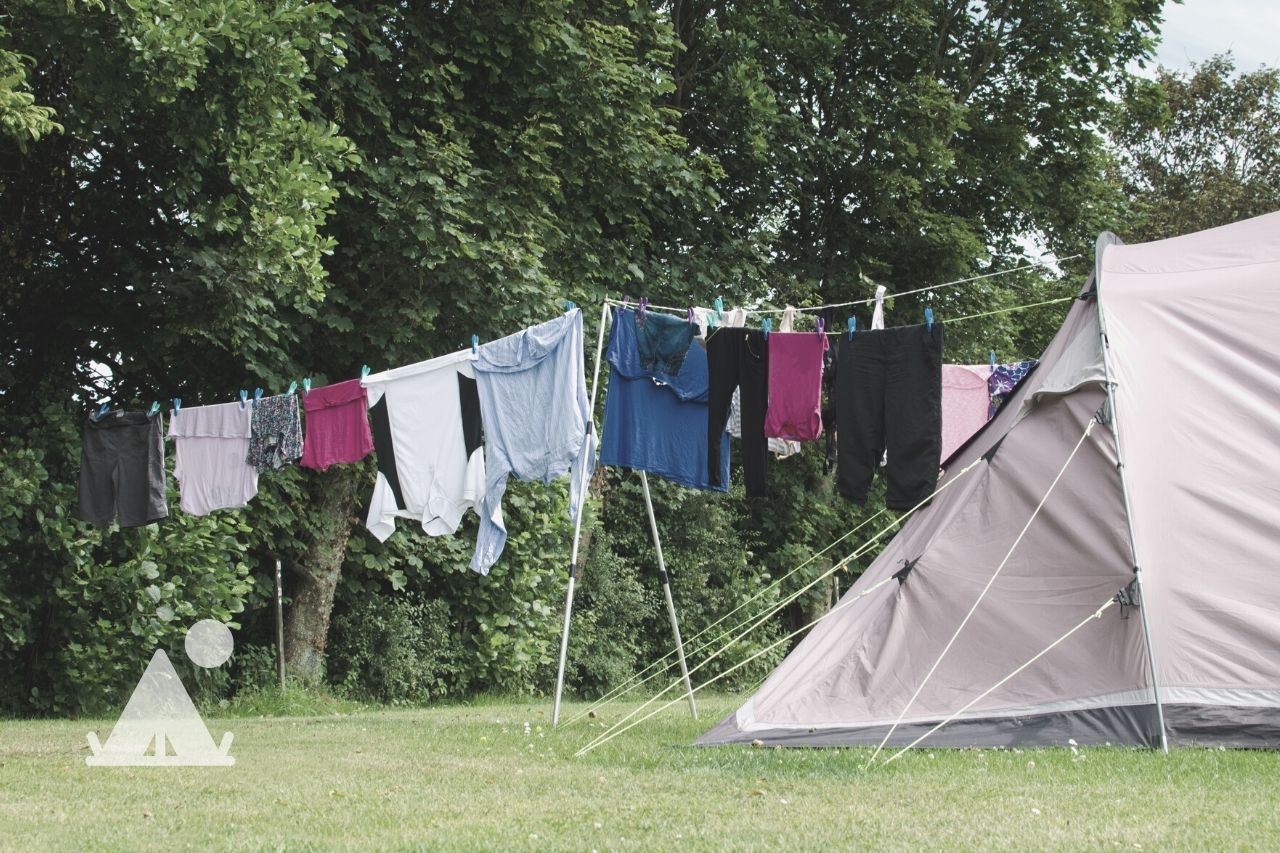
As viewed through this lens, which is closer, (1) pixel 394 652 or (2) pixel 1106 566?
(2) pixel 1106 566

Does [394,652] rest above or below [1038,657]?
below

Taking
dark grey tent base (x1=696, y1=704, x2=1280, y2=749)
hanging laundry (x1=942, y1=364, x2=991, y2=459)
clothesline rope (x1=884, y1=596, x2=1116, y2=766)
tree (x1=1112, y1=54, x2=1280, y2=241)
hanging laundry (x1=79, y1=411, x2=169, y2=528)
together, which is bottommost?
dark grey tent base (x1=696, y1=704, x2=1280, y2=749)

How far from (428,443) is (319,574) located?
14.7 ft

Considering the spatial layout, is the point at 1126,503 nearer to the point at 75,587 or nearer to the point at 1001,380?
the point at 1001,380

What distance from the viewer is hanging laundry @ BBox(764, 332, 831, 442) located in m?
9.06

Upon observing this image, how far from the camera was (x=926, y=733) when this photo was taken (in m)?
7.43

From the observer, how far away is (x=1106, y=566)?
7.69 meters

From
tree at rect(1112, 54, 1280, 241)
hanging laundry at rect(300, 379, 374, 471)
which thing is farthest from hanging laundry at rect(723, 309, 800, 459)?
tree at rect(1112, 54, 1280, 241)

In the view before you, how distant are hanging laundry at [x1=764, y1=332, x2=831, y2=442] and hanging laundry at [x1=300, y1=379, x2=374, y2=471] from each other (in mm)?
3256

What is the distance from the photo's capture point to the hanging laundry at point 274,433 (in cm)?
1099

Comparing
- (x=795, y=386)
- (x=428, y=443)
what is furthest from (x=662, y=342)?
(x=428, y=443)

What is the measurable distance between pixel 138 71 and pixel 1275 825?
8.80 meters

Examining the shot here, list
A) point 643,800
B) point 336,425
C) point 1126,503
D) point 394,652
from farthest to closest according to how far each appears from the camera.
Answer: point 394,652
point 336,425
point 1126,503
point 643,800

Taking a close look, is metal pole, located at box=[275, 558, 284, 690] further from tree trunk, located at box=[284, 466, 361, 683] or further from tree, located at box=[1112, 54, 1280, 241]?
tree, located at box=[1112, 54, 1280, 241]
